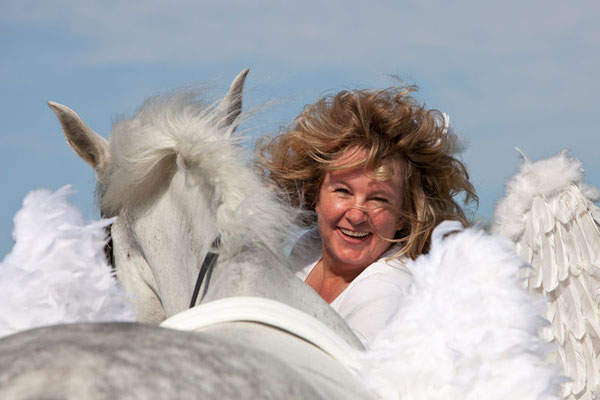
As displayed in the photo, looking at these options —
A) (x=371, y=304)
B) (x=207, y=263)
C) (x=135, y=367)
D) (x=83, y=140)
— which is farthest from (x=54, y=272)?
(x=371, y=304)

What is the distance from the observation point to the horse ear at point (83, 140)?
218 cm

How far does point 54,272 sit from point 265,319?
0.50 meters

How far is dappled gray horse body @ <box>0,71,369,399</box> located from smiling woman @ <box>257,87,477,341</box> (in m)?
0.50

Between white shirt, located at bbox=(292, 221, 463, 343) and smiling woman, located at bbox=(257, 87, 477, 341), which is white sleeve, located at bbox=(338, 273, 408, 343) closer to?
white shirt, located at bbox=(292, 221, 463, 343)

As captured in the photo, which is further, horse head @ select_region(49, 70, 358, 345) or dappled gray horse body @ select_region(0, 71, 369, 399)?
horse head @ select_region(49, 70, 358, 345)

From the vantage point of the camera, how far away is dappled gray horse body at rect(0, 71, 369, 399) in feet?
2.60

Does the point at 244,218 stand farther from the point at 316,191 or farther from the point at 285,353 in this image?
the point at 316,191

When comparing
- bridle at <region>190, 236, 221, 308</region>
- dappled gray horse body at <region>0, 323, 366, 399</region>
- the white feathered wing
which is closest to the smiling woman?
the white feathered wing

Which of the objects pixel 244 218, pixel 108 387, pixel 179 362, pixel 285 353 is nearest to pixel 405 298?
pixel 285 353

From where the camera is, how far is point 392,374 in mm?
1241

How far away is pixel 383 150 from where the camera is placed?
257 cm

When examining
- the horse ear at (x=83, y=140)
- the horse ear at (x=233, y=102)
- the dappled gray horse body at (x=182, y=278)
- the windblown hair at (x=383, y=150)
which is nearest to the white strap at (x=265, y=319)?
the dappled gray horse body at (x=182, y=278)

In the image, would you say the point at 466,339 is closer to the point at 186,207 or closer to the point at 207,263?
the point at 207,263

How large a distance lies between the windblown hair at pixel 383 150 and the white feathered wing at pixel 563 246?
1.37 feet
